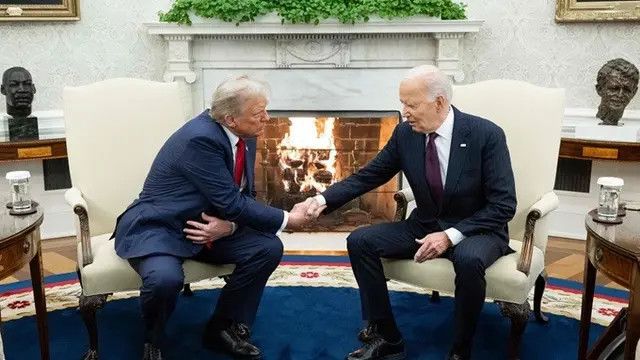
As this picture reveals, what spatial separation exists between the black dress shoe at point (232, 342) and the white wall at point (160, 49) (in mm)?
2270

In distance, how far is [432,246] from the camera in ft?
8.86

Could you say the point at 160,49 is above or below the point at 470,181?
above

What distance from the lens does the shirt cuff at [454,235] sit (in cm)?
273

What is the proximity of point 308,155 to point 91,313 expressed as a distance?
2.73 meters

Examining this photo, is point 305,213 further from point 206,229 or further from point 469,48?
point 469,48

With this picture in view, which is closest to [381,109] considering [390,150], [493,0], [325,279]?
[493,0]

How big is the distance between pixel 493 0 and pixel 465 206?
2543 mm

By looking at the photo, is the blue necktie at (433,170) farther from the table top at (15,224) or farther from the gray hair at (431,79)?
the table top at (15,224)

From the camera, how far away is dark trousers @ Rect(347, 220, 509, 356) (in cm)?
260

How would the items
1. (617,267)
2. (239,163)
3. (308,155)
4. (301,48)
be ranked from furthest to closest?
1. (308,155)
2. (301,48)
3. (239,163)
4. (617,267)

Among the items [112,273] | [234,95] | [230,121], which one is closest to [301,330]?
[112,273]

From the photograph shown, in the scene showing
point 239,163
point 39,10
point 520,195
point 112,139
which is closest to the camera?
point 239,163

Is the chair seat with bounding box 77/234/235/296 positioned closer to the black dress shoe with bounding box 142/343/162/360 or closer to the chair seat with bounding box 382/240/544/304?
the black dress shoe with bounding box 142/343/162/360

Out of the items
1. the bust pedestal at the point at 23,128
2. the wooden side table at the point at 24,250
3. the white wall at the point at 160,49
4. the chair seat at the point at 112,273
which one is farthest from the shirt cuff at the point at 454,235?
the bust pedestal at the point at 23,128
